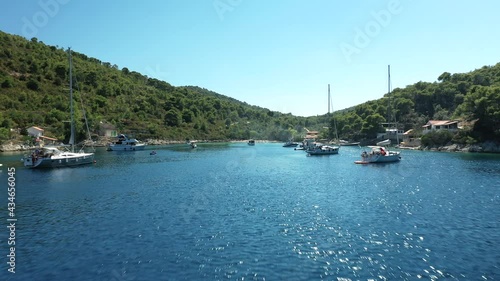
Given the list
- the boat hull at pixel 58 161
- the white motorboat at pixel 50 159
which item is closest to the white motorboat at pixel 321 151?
the boat hull at pixel 58 161

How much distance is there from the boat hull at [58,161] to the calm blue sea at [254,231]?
1518 centimetres

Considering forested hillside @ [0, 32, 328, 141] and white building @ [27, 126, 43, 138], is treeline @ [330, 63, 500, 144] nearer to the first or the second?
forested hillside @ [0, 32, 328, 141]

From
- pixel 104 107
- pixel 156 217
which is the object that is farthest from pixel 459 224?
pixel 104 107

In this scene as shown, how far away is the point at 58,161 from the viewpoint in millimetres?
62094

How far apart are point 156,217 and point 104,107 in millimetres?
158329

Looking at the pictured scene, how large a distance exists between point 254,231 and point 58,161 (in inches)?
2062

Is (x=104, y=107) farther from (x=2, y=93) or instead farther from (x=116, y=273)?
(x=116, y=273)

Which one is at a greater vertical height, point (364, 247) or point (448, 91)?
point (448, 91)

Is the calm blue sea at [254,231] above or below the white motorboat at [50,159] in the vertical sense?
below

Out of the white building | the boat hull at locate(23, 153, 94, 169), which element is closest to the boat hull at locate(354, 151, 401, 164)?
the boat hull at locate(23, 153, 94, 169)

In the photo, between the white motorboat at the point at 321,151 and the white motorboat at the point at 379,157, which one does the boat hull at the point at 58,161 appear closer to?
the white motorboat at the point at 379,157

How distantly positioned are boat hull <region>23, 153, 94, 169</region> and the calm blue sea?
15.2 m

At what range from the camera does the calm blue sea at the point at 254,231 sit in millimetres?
17484

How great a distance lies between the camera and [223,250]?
66.6 feet
